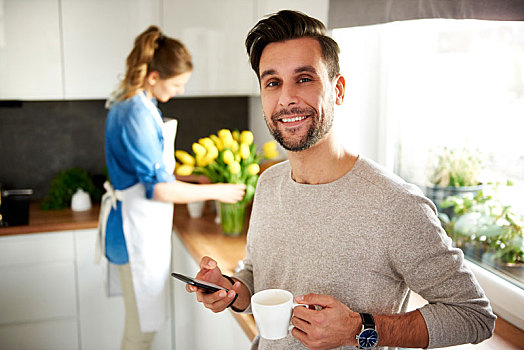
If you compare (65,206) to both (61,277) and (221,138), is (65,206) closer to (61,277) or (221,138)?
(61,277)

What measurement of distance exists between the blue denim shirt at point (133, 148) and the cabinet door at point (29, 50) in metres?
0.77

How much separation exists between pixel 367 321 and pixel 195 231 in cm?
168

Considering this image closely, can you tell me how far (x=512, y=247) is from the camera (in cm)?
155

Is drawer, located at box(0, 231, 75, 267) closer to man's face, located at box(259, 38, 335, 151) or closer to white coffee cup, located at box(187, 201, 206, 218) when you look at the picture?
white coffee cup, located at box(187, 201, 206, 218)

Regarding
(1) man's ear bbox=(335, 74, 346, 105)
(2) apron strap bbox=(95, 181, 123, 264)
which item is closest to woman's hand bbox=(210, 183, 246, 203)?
(2) apron strap bbox=(95, 181, 123, 264)

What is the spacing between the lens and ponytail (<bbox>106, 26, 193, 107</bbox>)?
224cm

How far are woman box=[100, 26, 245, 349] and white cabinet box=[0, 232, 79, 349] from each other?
19.6 inches

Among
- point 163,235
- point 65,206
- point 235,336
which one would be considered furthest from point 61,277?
point 235,336

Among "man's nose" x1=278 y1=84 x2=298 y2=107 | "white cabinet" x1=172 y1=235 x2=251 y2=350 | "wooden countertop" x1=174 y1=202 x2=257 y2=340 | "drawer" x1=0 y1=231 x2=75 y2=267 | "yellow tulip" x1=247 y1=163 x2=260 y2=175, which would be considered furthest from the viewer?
"drawer" x1=0 y1=231 x2=75 y2=267

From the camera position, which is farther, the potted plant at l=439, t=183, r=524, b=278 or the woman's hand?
the woman's hand

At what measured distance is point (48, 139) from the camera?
3266 mm

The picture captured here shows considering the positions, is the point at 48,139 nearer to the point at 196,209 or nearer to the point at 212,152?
the point at 196,209

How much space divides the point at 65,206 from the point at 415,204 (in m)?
2.49

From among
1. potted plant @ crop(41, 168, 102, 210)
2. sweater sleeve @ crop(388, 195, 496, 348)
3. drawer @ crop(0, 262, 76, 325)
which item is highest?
sweater sleeve @ crop(388, 195, 496, 348)
